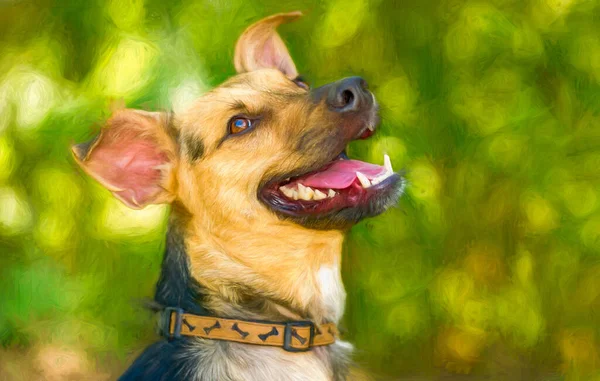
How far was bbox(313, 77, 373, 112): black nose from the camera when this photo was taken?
2693 millimetres

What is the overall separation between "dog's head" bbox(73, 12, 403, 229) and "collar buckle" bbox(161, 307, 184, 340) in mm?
380

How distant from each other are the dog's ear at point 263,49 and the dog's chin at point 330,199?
0.84 metres

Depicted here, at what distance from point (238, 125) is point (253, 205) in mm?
325

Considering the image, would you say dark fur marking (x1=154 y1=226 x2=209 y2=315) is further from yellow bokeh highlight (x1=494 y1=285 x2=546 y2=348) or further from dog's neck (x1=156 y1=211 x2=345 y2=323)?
yellow bokeh highlight (x1=494 y1=285 x2=546 y2=348)

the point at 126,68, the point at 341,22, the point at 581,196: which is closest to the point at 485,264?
the point at 581,196

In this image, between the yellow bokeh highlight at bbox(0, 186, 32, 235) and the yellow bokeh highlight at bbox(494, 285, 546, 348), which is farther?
the yellow bokeh highlight at bbox(494, 285, 546, 348)

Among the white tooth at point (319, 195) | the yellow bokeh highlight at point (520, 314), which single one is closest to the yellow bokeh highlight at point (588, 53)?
the yellow bokeh highlight at point (520, 314)

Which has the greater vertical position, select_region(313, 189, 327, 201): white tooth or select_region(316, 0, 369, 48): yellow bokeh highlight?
select_region(316, 0, 369, 48): yellow bokeh highlight

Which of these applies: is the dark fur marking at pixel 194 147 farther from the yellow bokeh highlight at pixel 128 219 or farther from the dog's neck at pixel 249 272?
the yellow bokeh highlight at pixel 128 219

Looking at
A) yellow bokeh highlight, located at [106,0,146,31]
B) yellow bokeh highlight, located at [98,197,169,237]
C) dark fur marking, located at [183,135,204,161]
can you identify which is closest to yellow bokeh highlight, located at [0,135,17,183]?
yellow bokeh highlight, located at [98,197,169,237]

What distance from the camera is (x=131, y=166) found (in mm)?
2816

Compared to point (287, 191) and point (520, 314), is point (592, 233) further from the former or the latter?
point (287, 191)

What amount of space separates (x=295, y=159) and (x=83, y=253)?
86.9 inches

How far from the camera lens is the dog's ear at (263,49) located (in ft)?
11.2
